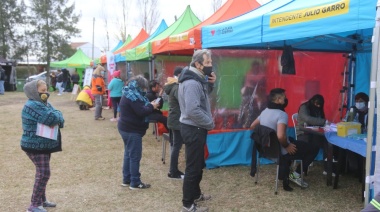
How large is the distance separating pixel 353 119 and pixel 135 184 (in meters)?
3.28

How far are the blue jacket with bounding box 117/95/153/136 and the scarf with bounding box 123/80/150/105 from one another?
38mm

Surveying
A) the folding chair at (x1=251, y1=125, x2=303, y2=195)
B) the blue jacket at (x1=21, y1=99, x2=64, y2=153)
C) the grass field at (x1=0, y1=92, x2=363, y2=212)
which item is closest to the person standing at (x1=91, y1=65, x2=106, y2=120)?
the grass field at (x1=0, y1=92, x2=363, y2=212)

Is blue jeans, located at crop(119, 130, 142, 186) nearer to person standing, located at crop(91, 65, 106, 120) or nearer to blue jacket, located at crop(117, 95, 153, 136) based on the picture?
blue jacket, located at crop(117, 95, 153, 136)

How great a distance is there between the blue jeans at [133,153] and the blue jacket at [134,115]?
0.07 meters

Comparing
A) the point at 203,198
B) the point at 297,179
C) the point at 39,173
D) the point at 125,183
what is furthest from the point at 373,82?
the point at 125,183

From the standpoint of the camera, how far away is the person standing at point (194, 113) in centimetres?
350

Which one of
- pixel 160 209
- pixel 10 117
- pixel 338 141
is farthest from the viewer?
pixel 10 117

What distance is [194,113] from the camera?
347cm

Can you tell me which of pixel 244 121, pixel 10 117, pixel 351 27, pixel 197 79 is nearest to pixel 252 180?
pixel 244 121

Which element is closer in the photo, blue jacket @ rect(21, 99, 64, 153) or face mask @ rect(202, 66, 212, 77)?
blue jacket @ rect(21, 99, 64, 153)

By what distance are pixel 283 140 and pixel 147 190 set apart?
182cm

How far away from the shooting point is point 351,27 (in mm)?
3061

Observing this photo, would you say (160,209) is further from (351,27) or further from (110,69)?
(110,69)

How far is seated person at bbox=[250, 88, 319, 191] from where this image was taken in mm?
4480
